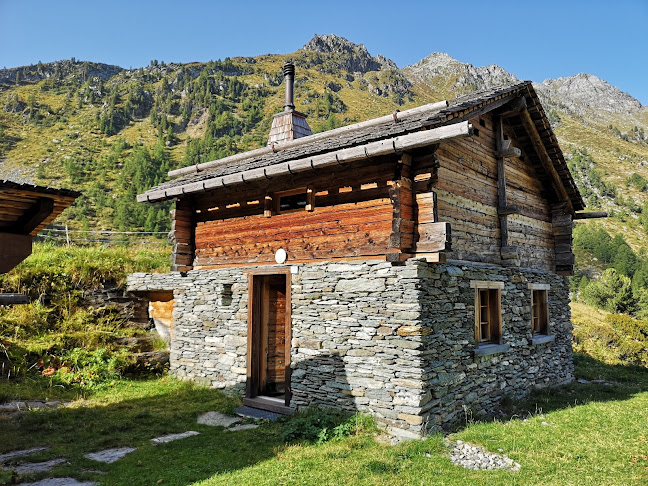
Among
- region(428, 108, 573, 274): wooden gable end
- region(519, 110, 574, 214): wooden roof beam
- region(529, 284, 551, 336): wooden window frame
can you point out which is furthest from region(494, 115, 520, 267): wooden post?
region(529, 284, 551, 336): wooden window frame

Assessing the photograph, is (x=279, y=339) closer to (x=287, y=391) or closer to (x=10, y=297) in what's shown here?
(x=287, y=391)

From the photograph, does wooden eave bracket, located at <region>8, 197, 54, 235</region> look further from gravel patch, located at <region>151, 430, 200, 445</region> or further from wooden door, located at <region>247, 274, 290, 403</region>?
wooden door, located at <region>247, 274, 290, 403</region>

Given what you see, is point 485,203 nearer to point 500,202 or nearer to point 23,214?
point 500,202

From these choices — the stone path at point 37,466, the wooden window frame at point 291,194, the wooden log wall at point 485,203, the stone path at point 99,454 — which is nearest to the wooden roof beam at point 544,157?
the wooden log wall at point 485,203

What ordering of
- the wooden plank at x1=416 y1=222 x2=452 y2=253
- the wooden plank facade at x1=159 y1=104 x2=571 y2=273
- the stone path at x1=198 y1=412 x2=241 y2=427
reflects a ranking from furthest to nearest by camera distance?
1. the stone path at x1=198 y1=412 x2=241 y2=427
2. the wooden plank facade at x1=159 y1=104 x2=571 y2=273
3. the wooden plank at x1=416 y1=222 x2=452 y2=253

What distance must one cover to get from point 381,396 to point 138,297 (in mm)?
8620

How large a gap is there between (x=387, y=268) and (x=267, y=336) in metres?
3.66

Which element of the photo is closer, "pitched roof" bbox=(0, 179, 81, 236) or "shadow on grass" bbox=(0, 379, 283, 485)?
"pitched roof" bbox=(0, 179, 81, 236)

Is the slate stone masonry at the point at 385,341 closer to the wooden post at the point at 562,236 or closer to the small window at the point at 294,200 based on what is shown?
the small window at the point at 294,200

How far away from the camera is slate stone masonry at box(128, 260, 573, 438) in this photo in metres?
6.89

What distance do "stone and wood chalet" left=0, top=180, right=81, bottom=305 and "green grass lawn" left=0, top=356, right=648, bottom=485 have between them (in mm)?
2973

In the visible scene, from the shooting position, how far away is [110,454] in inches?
252

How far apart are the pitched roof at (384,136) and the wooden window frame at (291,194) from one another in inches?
25.2

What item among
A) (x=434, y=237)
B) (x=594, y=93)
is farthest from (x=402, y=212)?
(x=594, y=93)
